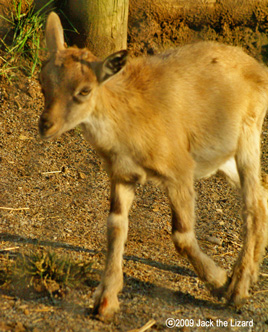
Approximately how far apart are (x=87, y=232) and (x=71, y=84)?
7.03 feet

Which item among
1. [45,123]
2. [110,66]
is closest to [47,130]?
[45,123]

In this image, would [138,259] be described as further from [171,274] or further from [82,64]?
[82,64]

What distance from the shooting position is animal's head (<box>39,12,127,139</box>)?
14.9 feet

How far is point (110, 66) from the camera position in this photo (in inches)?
183

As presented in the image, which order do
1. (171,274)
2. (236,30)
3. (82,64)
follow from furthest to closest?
(236,30)
(171,274)
(82,64)

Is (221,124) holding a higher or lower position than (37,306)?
higher

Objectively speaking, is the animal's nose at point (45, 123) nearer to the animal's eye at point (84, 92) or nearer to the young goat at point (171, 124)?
the young goat at point (171, 124)

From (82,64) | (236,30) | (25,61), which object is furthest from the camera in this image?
(236,30)

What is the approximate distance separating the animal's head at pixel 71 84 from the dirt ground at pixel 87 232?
1.51m

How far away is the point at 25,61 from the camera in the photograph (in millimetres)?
8297

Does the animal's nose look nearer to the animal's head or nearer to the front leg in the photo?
the animal's head

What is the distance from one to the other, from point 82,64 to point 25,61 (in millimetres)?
3901

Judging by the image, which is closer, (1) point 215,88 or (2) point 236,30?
(1) point 215,88

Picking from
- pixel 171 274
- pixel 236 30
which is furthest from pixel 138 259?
pixel 236 30
